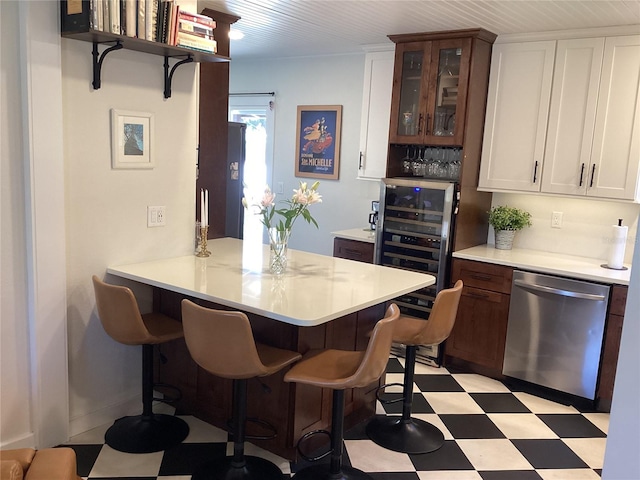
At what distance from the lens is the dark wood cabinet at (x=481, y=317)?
3.77 meters

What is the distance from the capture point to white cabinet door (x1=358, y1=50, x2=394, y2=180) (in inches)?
174

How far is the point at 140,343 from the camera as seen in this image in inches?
105

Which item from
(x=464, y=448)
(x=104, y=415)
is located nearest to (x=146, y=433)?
(x=104, y=415)

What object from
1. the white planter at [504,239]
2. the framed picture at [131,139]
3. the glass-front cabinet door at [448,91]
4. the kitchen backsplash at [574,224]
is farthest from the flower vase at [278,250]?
the kitchen backsplash at [574,224]

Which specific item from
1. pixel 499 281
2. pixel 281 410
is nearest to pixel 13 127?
pixel 281 410

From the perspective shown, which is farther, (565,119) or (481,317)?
(481,317)

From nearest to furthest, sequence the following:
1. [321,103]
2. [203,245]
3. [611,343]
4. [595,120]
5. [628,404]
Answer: [628,404] → [203,245] → [611,343] → [595,120] → [321,103]

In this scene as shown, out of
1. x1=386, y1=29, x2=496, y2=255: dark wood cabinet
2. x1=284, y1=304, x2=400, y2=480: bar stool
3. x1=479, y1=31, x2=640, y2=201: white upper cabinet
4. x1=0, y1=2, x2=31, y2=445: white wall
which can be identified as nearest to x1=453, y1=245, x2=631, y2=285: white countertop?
x1=386, y1=29, x2=496, y2=255: dark wood cabinet

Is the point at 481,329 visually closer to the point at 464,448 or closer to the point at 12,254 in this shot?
the point at 464,448

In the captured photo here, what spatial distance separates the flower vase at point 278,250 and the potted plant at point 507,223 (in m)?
1.87

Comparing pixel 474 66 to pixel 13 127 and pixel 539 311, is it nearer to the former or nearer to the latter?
pixel 539 311

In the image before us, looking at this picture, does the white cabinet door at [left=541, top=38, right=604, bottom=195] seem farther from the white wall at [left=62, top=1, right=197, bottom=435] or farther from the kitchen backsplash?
the white wall at [left=62, top=1, right=197, bottom=435]

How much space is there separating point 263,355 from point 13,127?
57.6 inches

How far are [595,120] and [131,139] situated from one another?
287 cm
